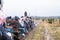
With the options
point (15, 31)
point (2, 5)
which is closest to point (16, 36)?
point (15, 31)

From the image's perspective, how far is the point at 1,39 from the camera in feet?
17.3

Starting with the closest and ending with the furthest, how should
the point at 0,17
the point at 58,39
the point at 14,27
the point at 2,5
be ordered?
the point at 0,17, the point at 2,5, the point at 14,27, the point at 58,39

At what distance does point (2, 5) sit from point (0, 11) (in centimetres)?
42

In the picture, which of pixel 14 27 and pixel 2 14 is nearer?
pixel 2 14

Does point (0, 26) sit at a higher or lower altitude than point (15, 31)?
higher

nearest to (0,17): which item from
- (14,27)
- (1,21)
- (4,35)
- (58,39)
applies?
(1,21)

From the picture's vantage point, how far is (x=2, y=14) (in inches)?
209

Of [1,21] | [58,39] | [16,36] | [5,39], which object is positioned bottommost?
[58,39]

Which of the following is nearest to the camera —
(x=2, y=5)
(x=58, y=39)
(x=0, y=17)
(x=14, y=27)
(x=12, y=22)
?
(x=0, y=17)

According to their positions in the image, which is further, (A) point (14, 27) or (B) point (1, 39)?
(A) point (14, 27)

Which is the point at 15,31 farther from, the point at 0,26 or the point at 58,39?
the point at 58,39

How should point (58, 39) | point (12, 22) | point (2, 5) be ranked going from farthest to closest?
point (58, 39) < point (12, 22) < point (2, 5)

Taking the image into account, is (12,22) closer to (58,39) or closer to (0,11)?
(0,11)

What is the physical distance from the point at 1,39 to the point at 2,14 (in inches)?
20.8
